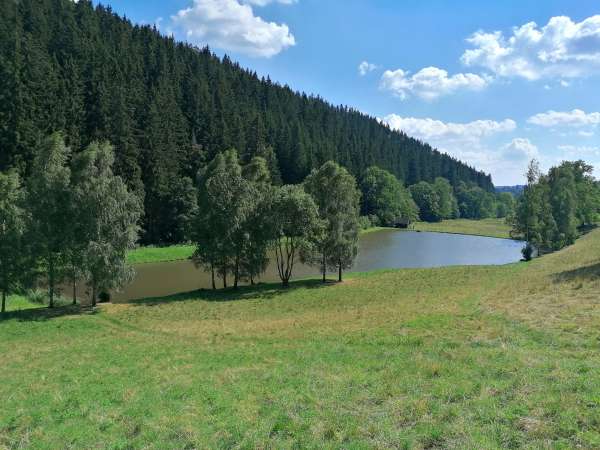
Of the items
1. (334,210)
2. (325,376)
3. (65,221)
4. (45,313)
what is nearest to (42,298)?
(45,313)

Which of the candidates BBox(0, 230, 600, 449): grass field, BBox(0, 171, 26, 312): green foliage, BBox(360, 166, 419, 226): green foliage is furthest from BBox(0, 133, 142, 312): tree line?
BBox(360, 166, 419, 226): green foliage

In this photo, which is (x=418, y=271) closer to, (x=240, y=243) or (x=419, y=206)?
(x=240, y=243)

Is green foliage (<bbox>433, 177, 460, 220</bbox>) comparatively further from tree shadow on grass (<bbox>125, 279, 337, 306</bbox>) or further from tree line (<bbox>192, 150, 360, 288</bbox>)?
tree shadow on grass (<bbox>125, 279, 337, 306</bbox>)

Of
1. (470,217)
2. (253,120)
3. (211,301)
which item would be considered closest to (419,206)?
(470,217)

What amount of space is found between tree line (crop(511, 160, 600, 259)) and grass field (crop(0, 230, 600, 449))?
4416 cm

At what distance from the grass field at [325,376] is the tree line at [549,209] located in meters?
44.2

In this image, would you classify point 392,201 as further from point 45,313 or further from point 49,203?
point 45,313

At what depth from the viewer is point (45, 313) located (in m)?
32.1

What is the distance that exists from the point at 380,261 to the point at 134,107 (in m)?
61.9

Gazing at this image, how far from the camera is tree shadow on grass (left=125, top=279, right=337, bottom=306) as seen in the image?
37938 millimetres

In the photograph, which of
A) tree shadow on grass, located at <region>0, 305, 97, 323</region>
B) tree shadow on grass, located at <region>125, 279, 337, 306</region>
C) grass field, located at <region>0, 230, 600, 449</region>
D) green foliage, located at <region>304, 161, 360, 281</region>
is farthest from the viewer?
green foliage, located at <region>304, 161, 360, 281</region>

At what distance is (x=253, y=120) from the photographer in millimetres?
121500

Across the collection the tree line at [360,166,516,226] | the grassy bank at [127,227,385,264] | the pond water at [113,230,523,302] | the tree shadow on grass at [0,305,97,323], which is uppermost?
the tree line at [360,166,516,226]

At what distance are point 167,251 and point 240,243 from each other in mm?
31816
